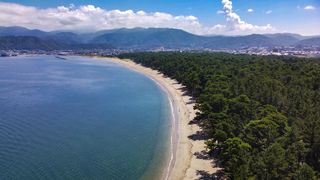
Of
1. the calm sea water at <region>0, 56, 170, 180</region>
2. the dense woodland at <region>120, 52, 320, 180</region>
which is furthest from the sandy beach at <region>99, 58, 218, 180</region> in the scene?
the dense woodland at <region>120, 52, 320, 180</region>

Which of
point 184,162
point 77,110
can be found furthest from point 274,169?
point 77,110

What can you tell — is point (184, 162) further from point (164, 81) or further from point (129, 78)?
point (129, 78)

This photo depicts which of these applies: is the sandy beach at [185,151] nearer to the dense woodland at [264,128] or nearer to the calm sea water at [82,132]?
the calm sea water at [82,132]

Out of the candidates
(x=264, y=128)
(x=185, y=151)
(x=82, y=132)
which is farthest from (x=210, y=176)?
(x=82, y=132)

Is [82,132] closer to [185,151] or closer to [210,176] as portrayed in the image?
[185,151]

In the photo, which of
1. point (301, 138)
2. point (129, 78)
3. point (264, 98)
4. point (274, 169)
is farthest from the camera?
point (129, 78)

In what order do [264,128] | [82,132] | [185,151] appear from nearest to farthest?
[264,128], [185,151], [82,132]

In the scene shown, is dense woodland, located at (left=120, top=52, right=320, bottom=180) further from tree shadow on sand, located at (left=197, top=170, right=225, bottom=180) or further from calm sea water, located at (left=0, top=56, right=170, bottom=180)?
calm sea water, located at (left=0, top=56, right=170, bottom=180)

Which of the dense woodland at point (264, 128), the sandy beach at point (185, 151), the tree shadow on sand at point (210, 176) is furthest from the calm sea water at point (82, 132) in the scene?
the dense woodland at point (264, 128)
